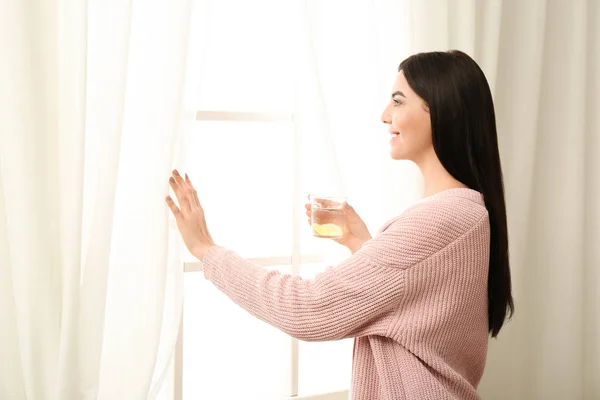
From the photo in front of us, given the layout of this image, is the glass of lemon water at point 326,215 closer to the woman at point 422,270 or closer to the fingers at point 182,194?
the woman at point 422,270

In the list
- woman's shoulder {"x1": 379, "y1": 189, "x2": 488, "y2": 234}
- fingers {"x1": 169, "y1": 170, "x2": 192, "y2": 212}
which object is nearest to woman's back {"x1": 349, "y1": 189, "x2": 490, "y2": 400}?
woman's shoulder {"x1": 379, "y1": 189, "x2": 488, "y2": 234}

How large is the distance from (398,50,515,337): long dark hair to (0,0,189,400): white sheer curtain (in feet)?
1.86

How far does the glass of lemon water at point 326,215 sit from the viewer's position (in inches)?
69.7

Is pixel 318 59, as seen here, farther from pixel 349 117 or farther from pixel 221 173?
pixel 221 173

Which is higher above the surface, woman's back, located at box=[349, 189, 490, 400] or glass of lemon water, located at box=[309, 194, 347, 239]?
glass of lemon water, located at box=[309, 194, 347, 239]

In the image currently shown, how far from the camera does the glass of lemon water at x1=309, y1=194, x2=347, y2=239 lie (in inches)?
69.7

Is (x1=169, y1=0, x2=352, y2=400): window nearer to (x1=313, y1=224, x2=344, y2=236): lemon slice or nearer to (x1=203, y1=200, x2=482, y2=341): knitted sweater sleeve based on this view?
(x1=313, y1=224, x2=344, y2=236): lemon slice

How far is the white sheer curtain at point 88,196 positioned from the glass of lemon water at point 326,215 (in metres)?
0.33

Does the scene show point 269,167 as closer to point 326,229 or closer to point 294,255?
point 294,255

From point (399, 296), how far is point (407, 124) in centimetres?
42

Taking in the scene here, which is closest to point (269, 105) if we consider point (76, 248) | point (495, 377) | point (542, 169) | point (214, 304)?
point (214, 304)

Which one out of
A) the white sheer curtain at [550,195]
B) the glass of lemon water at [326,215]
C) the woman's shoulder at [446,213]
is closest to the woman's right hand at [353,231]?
the glass of lemon water at [326,215]

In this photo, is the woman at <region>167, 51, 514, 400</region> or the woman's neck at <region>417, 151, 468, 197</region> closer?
Result: the woman at <region>167, 51, 514, 400</region>

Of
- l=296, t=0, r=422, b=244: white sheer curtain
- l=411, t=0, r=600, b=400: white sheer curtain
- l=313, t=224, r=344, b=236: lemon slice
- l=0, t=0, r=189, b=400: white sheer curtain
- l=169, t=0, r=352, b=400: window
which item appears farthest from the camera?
l=411, t=0, r=600, b=400: white sheer curtain
